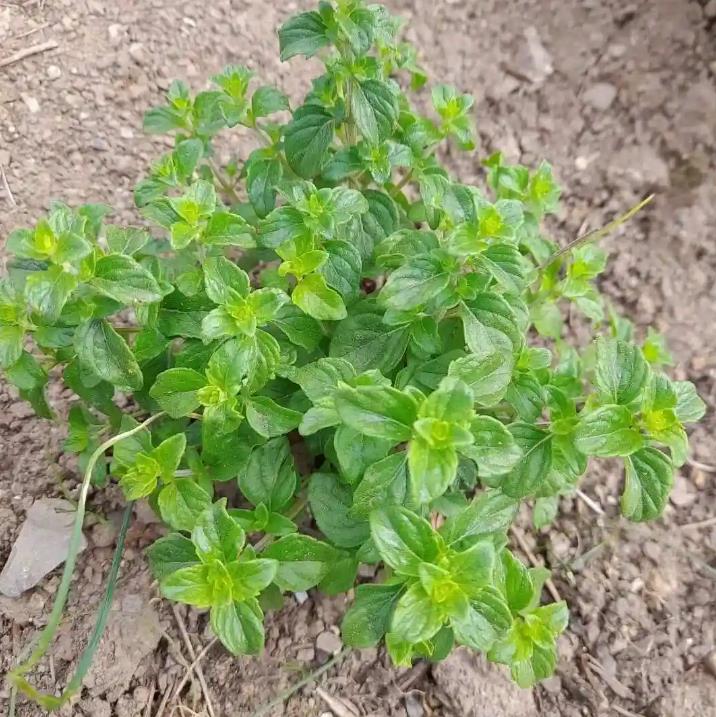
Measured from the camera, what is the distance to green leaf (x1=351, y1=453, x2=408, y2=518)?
56.8 inches

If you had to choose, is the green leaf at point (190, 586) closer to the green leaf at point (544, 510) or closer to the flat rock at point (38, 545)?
the flat rock at point (38, 545)

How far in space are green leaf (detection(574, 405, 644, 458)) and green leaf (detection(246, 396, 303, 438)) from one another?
58 cm

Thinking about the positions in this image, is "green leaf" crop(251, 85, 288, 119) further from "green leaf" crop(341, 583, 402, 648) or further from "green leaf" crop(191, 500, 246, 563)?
"green leaf" crop(341, 583, 402, 648)

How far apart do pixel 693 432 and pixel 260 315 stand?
1.55 metres

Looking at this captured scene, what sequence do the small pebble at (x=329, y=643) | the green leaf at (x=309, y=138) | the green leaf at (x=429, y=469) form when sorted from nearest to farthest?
the green leaf at (x=429, y=469), the green leaf at (x=309, y=138), the small pebble at (x=329, y=643)

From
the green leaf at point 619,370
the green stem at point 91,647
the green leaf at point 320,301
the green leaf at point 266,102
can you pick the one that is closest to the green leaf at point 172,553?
the green stem at point 91,647

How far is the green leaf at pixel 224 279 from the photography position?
1530 mm

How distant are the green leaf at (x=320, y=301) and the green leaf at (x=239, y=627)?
23.5 inches

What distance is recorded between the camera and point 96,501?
2021 millimetres

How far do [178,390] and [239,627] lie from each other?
1.61ft

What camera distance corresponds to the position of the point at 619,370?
154 centimetres

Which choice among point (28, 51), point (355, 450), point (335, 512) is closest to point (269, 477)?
point (335, 512)

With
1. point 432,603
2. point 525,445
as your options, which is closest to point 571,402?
point 525,445

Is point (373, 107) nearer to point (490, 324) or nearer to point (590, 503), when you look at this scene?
point (490, 324)
